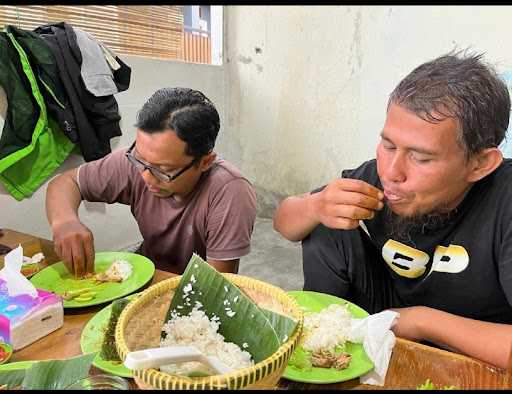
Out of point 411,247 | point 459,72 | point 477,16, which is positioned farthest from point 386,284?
point 477,16

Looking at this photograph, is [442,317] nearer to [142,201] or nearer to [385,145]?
[385,145]

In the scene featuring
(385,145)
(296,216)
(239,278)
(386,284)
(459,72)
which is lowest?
(386,284)

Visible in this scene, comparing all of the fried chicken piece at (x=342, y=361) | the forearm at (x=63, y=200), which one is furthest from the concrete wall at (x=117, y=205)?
the fried chicken piece at (x=342, y=361)

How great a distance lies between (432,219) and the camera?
1302mm

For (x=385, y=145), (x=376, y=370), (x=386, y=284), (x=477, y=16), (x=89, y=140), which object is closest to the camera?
(x=376, y=370)

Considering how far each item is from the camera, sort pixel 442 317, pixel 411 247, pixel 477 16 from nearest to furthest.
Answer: pixel 442 317
pixel 411 247
pixel 477 16

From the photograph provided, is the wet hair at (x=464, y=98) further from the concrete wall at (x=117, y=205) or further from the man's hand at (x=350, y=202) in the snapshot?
the concrete wall at (x=117, y=205)

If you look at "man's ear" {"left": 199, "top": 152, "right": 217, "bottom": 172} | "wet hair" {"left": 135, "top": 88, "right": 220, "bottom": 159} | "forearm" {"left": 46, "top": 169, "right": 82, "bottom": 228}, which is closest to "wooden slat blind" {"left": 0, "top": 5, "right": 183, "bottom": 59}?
"forearm" {"left": 46, "top": 169, "right": 82, "bottom": 228}

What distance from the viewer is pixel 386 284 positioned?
149 cm

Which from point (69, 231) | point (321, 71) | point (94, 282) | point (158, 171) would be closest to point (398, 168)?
point (158, 171)

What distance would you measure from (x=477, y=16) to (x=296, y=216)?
8.89 feet

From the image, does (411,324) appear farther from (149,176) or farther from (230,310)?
(149,176)

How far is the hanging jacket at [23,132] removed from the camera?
247cm

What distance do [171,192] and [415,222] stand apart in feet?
3.09
